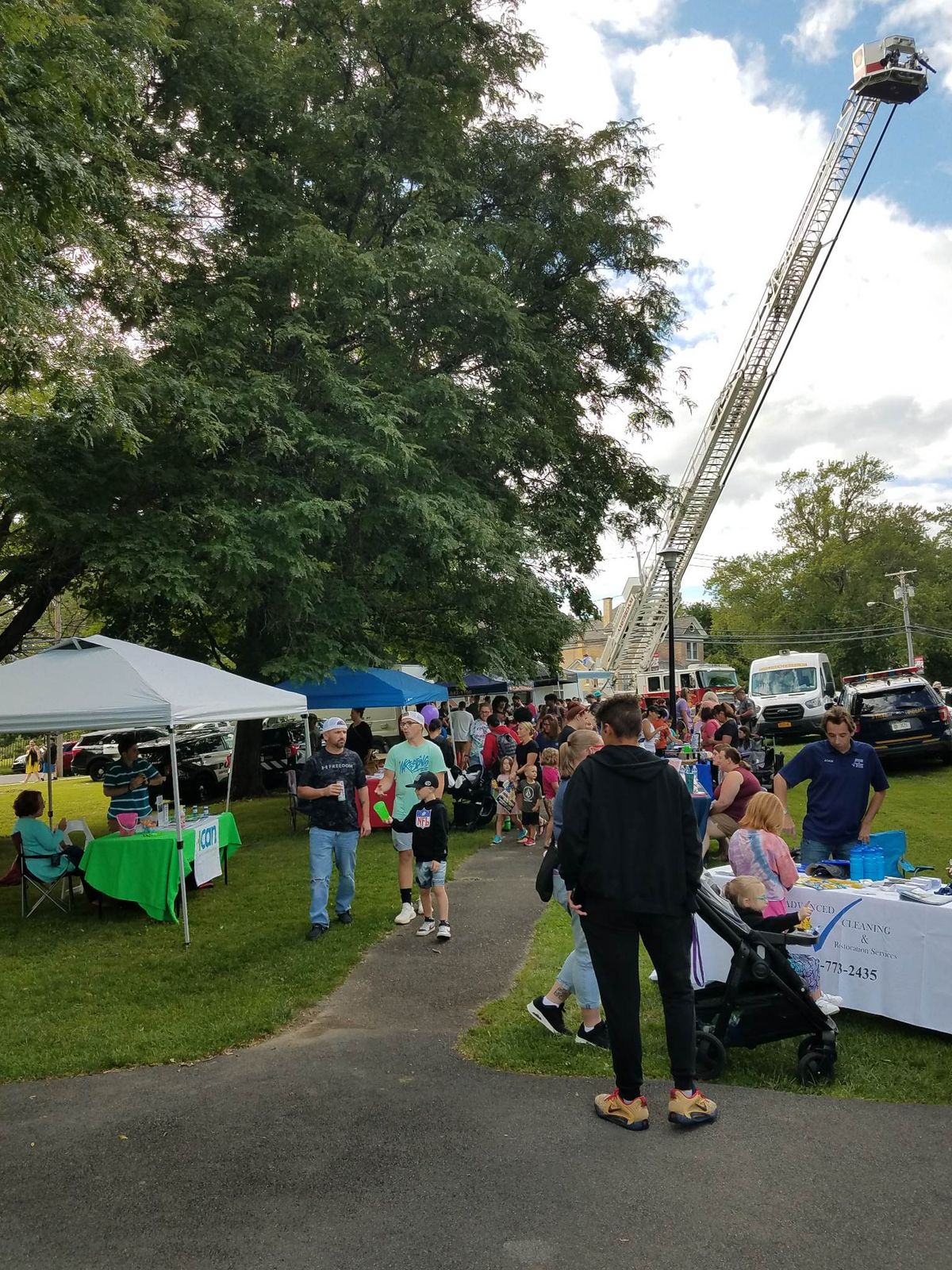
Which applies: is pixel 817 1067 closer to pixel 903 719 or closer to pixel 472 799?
pixel 472 799

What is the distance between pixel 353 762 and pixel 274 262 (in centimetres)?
929

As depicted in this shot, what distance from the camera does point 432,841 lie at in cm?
717

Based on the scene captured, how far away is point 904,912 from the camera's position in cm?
480

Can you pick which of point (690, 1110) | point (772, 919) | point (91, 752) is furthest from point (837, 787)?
point (91, 752)

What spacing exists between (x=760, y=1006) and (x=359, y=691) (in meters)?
10.8

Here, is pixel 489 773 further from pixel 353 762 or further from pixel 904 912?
pixel 904 912

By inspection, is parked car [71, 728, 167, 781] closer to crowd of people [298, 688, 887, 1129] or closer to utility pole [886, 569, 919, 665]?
crowd of people [298, 688, 887, 1129]

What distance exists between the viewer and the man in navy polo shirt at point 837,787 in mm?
6141

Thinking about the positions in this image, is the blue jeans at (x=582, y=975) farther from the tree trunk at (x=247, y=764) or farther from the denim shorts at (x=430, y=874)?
the tree trunk at (x=247, y=764)

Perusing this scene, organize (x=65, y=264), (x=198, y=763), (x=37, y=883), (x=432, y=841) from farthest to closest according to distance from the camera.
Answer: (x=198, y=763) → (x=65, y=264) → (x=37, y=883) → (x=432, y=841)

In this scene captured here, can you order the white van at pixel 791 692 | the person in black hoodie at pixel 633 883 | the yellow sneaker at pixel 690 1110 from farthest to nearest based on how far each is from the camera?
1. the white van at pixel 791 692
2. the yellow sneaker at pixel 690 1110
3. the person in black hoodie at pixel 633 883

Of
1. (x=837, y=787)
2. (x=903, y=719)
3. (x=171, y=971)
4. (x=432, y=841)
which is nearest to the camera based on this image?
(x=837, y=787)

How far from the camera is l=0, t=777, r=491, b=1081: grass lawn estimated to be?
523 centimetres

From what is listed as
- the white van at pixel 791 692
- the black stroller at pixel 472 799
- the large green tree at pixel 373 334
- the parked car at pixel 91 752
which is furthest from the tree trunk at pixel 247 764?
the white van at pixel 791 692
